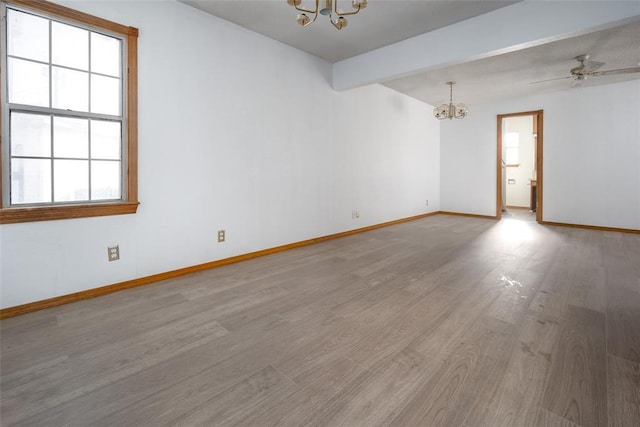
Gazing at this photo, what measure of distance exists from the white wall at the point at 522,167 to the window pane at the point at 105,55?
9.17 meters

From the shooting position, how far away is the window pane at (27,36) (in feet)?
Answer: 7.27

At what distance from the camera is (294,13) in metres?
3.20

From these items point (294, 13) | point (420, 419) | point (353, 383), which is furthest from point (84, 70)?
point (420, 419)

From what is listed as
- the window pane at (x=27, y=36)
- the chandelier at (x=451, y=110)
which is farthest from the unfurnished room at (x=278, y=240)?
the chandelier at (x=451, y=110)

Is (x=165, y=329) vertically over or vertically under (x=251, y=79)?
under

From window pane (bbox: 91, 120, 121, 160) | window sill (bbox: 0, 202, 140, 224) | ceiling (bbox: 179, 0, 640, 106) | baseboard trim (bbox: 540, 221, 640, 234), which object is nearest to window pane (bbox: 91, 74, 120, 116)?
window pane (bbox: 91, 120, 121, 160)

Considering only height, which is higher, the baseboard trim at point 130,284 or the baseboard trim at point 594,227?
the baseboard trim at point 594,227

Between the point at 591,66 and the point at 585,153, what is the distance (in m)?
2.20

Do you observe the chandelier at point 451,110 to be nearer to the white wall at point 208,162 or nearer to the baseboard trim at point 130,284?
the white wall at point 208,162

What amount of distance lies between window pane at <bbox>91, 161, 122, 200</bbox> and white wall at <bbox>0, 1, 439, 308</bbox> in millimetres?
207

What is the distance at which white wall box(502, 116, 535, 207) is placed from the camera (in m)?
8.55

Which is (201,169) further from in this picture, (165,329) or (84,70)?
(165,329)

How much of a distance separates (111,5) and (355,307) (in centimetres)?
317

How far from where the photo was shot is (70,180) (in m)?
2.53
